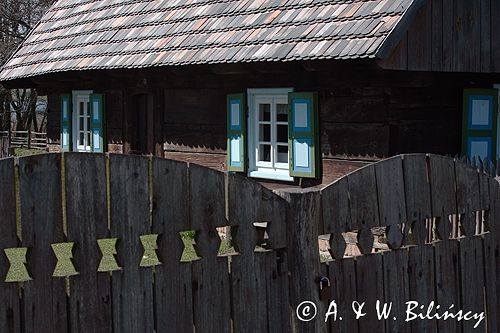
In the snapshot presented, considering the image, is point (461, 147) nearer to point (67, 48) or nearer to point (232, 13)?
point (232, 13)

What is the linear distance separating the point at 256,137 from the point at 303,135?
3.44 feet

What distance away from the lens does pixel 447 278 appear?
499cm

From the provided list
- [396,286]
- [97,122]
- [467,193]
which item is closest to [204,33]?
[97,122]

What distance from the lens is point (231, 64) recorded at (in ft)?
36.7

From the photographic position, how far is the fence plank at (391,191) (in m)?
4.52

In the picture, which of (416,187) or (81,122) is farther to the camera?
(81,122)

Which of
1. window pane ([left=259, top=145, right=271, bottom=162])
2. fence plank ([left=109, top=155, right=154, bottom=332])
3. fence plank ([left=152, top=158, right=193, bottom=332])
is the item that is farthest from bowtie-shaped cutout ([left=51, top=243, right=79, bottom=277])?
window pane ([left=259, top=145, right=271, bottom=162])

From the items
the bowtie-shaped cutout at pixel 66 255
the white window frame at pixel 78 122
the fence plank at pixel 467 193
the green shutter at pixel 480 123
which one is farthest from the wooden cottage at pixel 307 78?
the bowtie-shaped cutout at pixel 66 255

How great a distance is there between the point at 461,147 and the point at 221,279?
7.91 metres

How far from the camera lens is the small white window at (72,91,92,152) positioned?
1609 cm

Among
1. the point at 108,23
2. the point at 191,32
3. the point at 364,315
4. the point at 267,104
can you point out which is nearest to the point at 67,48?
the point at 108,23

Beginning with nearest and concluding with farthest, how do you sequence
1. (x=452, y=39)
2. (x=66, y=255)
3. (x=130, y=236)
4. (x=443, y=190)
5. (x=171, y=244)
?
(x=130, y=236) < (x=171, y=244) < (x=443, y=190) < (x=66, y=255) < (x=452, y=39)

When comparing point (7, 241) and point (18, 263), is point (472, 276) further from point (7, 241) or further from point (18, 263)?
point (7, 241)

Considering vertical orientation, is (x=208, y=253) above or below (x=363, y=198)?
below
